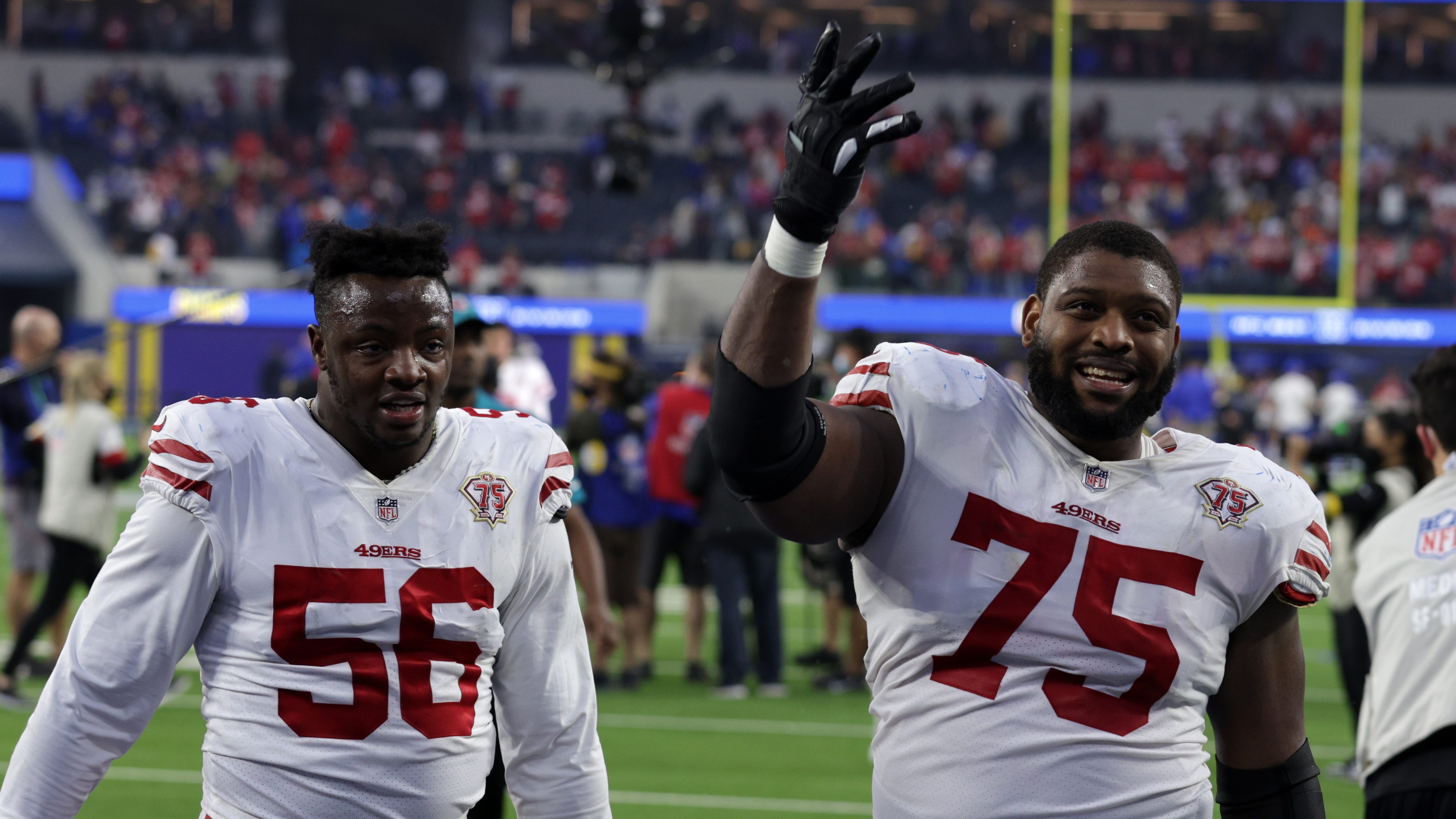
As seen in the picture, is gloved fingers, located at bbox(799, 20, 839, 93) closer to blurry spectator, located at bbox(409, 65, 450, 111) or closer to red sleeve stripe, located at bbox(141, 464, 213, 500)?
red sleeve stripe, located at bbox(141, 464, 213, 500)

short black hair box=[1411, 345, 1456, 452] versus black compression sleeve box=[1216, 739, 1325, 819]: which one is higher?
short black hair box=[1411, 345, 1456, 452]

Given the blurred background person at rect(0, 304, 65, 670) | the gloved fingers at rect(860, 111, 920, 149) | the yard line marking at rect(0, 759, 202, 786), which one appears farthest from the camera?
the blurred background person at rect(0, 304, 65, 670)

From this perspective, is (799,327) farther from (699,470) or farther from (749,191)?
(749,191)

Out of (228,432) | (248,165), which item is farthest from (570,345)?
(228,432)

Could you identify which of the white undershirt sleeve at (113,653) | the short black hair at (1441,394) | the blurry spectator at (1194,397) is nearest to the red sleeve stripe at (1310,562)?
the short black hair at (1441,394)

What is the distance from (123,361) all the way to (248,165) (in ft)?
20.1

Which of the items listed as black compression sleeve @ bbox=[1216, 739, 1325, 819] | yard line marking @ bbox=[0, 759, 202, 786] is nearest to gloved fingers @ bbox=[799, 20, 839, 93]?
black compression sleeve @ bbox=[1216, 739, 1325, 819]

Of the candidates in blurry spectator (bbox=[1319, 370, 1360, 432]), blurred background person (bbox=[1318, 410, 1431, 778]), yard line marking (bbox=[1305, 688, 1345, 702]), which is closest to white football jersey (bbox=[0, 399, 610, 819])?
blurred background person (bbox=[1318, 410, 1431, 778])

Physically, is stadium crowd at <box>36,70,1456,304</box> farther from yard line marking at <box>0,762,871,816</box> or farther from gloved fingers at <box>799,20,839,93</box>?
gloved fingers at <box>799,20,839,93</box>

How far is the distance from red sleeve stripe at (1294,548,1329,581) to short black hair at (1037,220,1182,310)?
1.33 feet

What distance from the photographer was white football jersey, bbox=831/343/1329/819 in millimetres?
2174

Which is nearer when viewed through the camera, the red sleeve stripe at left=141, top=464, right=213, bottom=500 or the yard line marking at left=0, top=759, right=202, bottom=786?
the red sleeve stripe at left=141, top=464, right=213, bottom=500

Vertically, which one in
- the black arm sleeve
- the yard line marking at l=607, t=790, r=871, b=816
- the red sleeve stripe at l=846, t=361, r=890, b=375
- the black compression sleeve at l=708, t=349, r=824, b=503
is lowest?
the yard line marking at l=607, t=790, r=871, b=816

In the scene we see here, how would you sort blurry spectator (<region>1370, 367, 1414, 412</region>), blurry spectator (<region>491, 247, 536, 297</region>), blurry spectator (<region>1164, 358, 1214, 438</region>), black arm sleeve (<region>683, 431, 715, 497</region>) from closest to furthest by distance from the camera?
black arm sleeve (<region>683, 431, 715, 497</region>) → blurry spectator (<region>1164, 358, 1214, 438</region>) → blurry spectator (<region>1370, 367, 1414, 412</region>) → blurry spectator (<region>491, 247, 536, 297</region>)
